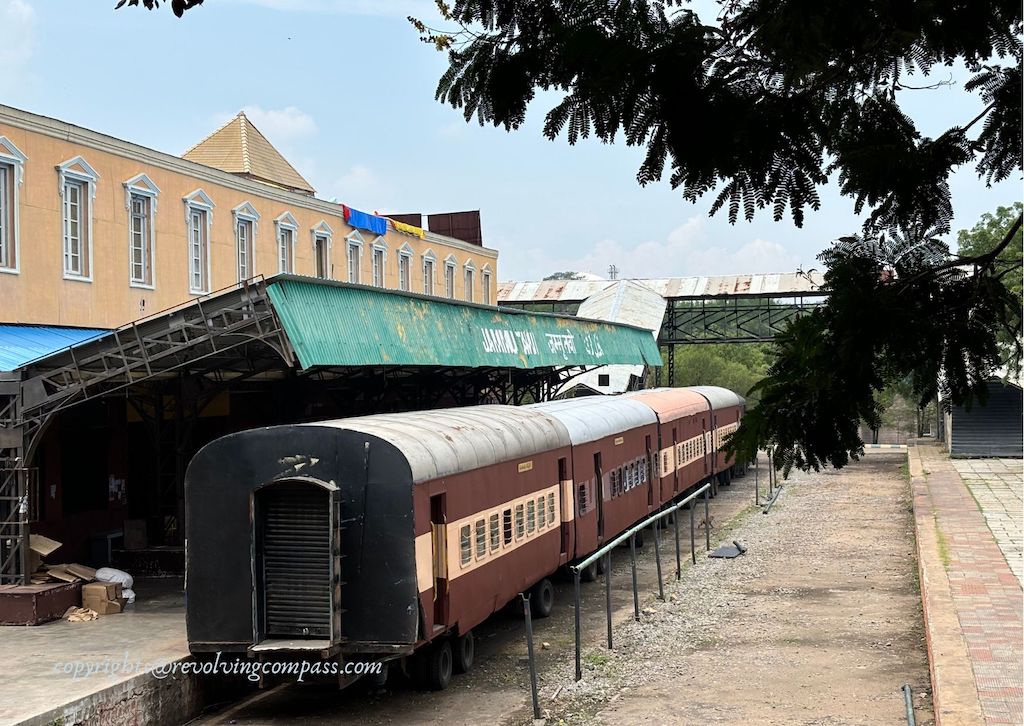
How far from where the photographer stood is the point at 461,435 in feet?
44.8

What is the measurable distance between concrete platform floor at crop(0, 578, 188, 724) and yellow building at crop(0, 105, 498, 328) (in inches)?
213

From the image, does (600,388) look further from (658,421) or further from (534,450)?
(534,450)

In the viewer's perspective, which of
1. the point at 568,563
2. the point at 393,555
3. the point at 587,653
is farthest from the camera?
the point at 568,563

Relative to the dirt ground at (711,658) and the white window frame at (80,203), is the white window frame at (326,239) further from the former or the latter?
→ the dirt ground at (711,658)

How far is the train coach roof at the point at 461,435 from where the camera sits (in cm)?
1209

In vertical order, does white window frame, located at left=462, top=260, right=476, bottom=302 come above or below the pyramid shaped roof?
below

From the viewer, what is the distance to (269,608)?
38.5 ft

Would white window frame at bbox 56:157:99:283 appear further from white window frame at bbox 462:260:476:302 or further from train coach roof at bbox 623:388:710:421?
white window frame at bbox 462:260:476:302

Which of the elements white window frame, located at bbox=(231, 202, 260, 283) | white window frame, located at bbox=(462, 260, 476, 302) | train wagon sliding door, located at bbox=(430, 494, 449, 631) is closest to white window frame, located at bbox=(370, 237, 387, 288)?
white window frame, located at bbox=(231, 202, 260, 283)

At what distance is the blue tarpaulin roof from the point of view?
1580 cm

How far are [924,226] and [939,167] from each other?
0.28 m

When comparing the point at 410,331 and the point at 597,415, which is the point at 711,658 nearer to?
the point at 597,415

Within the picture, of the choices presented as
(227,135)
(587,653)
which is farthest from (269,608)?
(227,135)

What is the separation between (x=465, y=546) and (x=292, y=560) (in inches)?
82.0
